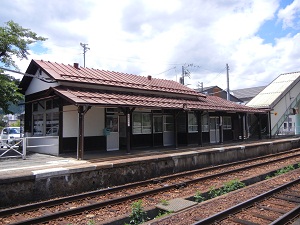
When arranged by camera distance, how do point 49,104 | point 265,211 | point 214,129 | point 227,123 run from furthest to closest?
point 227,123
point 214,129
point 49,104
point 265,211

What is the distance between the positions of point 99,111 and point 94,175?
230 inches

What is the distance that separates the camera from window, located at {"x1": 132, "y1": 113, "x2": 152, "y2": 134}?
16609mm

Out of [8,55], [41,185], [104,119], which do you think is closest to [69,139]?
[104,119]

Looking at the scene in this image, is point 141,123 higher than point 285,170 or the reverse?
higher

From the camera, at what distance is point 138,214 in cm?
639

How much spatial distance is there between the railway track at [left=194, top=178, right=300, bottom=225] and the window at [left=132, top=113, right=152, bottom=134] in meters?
9.70

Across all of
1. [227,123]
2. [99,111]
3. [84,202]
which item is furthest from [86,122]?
[227,123]

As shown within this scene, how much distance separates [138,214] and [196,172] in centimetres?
608

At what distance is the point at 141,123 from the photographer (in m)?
17.0

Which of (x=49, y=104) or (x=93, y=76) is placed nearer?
(x=49, y=104)

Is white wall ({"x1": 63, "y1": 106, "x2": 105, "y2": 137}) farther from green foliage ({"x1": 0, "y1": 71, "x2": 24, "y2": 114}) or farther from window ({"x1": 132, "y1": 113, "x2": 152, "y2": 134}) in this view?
green foliage ({"x1": 0, "y1": 71, "x2": 24, "y2": 114})

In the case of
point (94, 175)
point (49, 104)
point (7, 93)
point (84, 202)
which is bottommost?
point (84, 202)

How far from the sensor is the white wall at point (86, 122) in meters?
13.9

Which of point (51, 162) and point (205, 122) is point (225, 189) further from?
point (205, 122)
